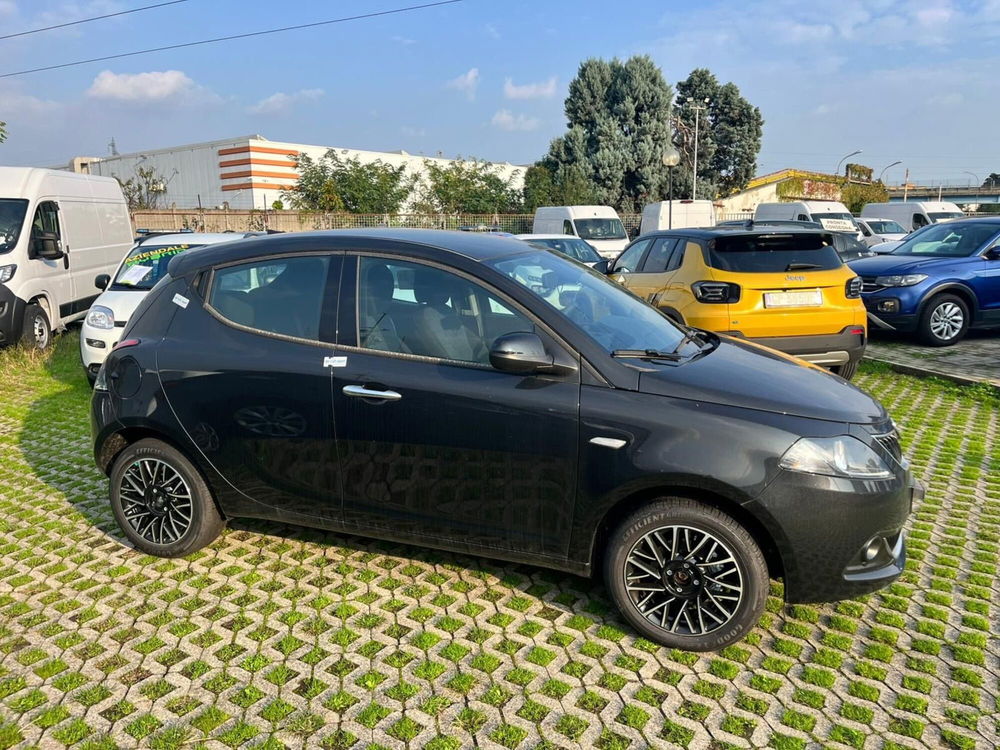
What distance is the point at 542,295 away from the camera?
11.6 ft

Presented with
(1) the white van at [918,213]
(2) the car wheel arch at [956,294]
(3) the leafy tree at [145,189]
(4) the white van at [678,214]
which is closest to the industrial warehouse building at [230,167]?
(3) the leafy tree at [145,189]

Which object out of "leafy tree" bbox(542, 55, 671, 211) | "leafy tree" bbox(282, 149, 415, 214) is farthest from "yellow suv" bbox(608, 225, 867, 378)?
"leafy tree" bbox(542, 55, 671, 211)

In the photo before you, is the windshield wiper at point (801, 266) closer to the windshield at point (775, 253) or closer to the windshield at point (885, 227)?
the windshield at point (775, 253)

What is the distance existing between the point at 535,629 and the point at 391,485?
96cm

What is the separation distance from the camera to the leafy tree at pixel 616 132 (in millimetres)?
45875

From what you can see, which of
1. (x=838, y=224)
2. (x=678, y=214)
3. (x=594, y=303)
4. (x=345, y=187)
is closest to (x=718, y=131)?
(x=345, y=187)

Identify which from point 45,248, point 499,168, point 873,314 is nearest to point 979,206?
point 499,168

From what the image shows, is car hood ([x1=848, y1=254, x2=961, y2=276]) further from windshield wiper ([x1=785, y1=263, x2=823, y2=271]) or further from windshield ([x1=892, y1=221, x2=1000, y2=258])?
windshield wiper ([x1=785, y1=263, x2=823, y2=271])

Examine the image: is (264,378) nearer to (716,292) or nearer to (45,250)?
(716,292)

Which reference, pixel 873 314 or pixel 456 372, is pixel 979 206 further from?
pixel 456 372

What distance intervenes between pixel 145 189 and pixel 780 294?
4957 centimetres

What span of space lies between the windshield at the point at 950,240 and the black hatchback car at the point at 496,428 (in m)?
8.09

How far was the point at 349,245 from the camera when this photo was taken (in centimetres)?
378

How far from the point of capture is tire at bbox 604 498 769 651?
310 centimetres
